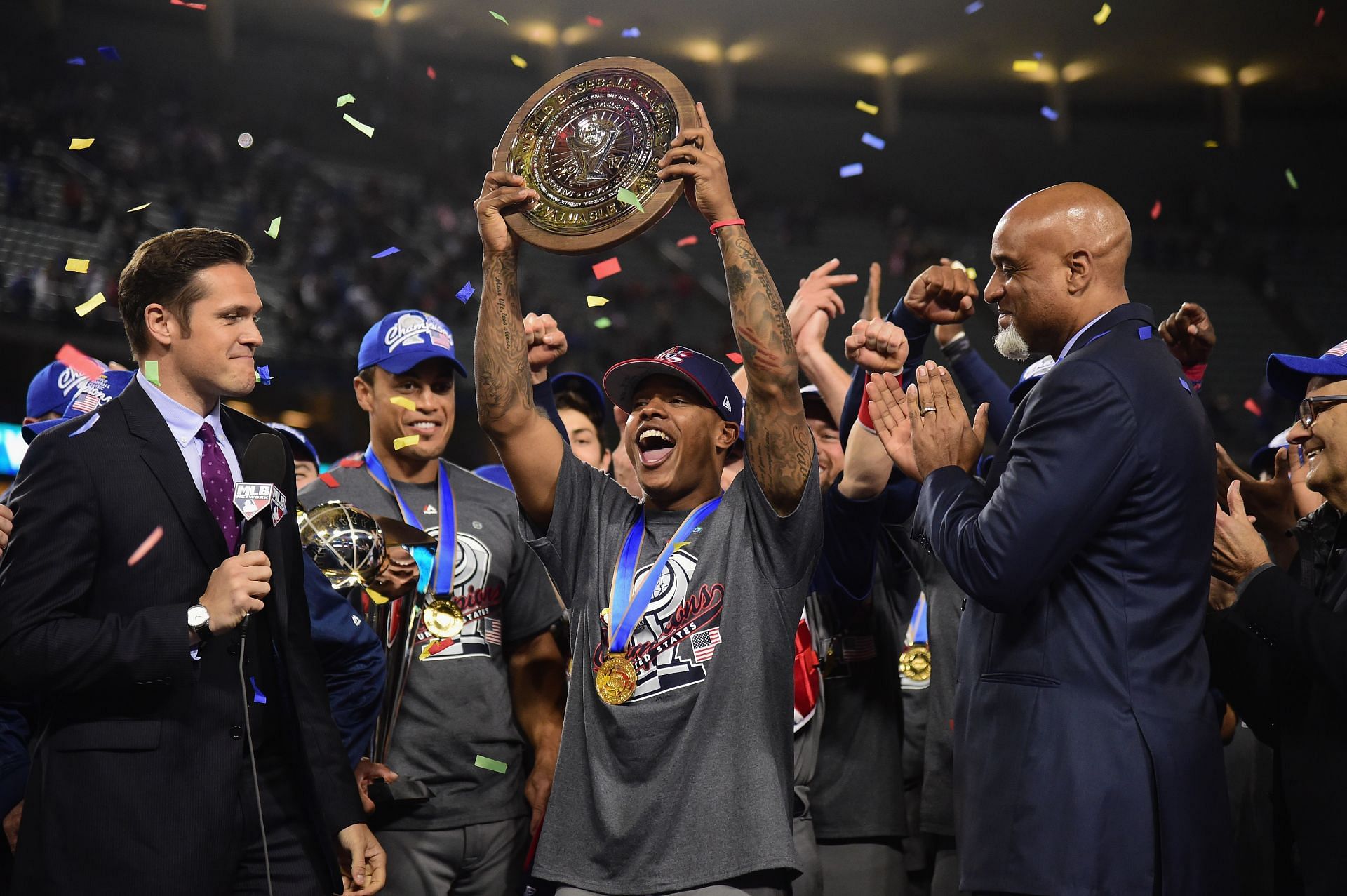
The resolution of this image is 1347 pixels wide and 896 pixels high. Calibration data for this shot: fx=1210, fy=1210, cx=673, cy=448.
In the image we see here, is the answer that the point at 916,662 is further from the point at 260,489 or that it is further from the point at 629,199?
the point at 260,489

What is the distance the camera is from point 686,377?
2.69 meters

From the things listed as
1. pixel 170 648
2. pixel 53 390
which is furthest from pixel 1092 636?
pixel 53 390

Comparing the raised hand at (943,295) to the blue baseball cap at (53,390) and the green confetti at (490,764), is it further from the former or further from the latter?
the blue baseball cap at (53,390)

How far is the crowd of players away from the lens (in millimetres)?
2195

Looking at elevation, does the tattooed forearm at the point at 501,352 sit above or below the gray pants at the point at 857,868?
above

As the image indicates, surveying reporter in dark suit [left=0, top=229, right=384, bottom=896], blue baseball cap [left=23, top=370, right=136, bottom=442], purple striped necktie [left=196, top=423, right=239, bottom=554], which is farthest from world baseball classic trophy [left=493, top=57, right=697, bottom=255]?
Answer: blue baseball cap [left=23, top=370, right=136, bottom=442]

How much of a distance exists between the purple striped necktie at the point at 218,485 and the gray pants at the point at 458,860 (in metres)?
1.11

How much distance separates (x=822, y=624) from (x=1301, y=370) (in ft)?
4.44

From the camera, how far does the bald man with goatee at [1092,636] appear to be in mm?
2111

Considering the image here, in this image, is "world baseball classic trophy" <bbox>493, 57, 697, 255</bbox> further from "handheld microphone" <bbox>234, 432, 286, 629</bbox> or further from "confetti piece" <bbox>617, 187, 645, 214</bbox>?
"handheld microphone" <bbox>234, 432, 286, 629</bbox>

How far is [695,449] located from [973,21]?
804 inches

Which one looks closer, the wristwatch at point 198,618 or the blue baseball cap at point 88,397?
the wristwatch at point 198,618

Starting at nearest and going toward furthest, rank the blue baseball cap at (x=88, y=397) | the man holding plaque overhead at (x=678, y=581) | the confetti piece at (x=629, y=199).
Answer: the man holding plaque overhead at (x=678, y=581) < the confetti piece at (x=629, y=199) < the blue baseball cap at (x=88, y=397)

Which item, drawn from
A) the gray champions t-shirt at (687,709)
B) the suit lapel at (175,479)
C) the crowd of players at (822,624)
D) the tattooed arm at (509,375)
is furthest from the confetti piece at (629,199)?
the suit lapel at (175,479)
